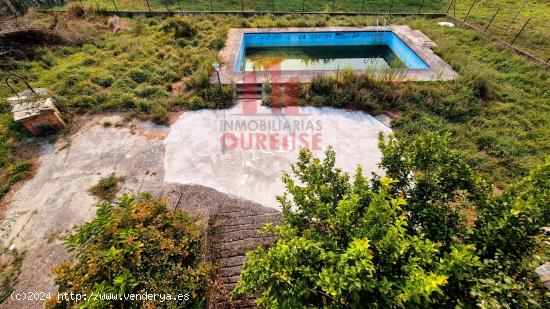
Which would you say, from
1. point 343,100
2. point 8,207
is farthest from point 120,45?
point 343,100

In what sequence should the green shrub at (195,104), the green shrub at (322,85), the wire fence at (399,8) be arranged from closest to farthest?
the green shrub at (195,104)
the green shrub at (322,85)
the wire fence at (399,8)

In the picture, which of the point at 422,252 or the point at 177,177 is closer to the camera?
the point at 422,252

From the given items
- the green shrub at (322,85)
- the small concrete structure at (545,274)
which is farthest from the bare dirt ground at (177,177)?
the small concrete structure at (545,274)

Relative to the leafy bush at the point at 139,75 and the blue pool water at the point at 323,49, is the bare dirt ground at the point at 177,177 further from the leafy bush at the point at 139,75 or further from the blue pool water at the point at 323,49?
the blue pool water at the point at 323,49

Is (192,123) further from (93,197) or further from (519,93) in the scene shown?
(519,93)

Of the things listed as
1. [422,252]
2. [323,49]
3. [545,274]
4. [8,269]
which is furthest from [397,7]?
[8,269]

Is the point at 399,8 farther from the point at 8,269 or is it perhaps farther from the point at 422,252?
the point at 8,269
